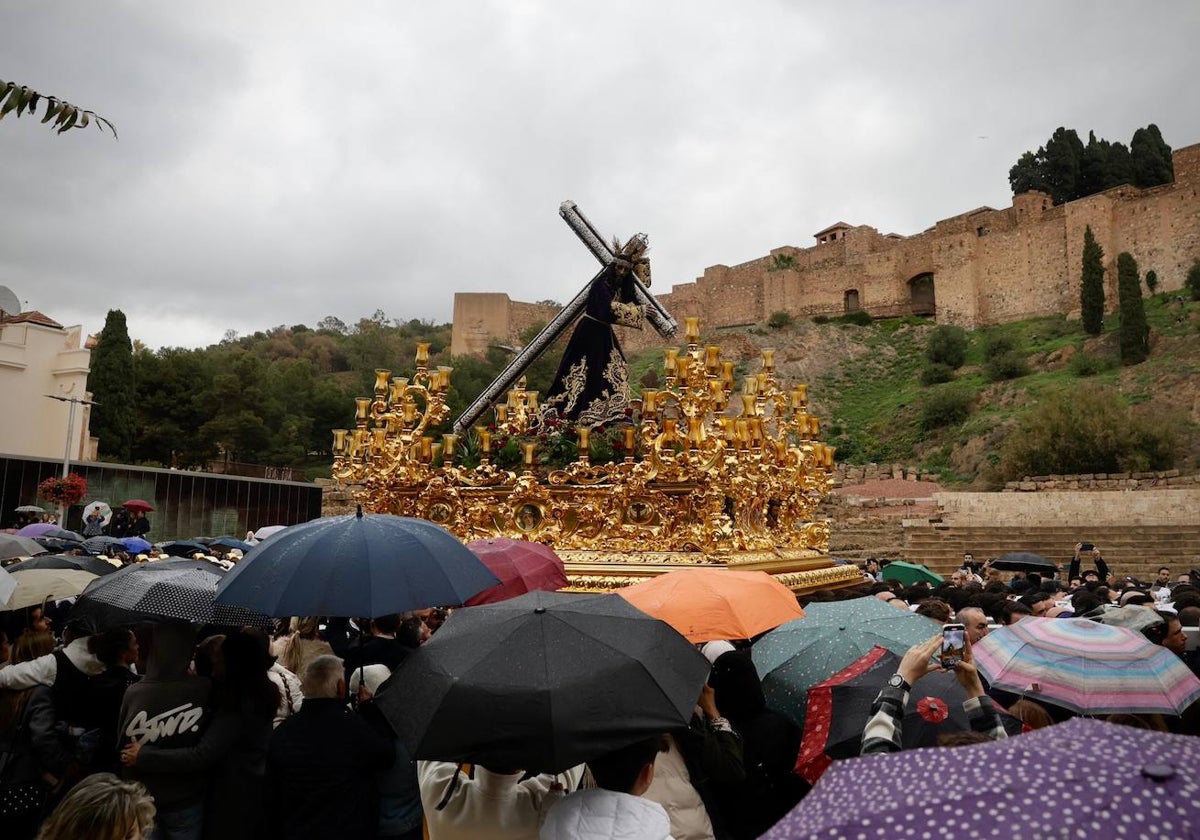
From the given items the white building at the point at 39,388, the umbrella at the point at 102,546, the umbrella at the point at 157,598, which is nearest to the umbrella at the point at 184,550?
the umbrella at the point at 102,546

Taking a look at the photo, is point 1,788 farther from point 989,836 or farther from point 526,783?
point 989,836

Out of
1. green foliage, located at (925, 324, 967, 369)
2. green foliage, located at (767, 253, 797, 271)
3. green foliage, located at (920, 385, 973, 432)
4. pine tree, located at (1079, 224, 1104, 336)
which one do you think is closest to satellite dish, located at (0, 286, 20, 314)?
green foliage, located at (920, 385, 973, 432)

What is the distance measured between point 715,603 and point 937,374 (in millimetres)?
55184

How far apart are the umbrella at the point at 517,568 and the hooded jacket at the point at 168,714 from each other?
2011 millimetres

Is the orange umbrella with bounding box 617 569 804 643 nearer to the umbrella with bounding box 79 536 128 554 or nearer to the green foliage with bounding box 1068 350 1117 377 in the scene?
the umbrella with bounding box 79 536 128 554

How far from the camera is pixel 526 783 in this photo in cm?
294

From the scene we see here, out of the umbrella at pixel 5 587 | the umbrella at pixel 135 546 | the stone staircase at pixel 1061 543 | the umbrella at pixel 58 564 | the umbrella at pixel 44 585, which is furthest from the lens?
the stone staircase at pixel 1061 543

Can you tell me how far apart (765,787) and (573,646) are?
144cm

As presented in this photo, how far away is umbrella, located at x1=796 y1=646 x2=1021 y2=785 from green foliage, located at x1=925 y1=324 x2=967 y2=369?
55.9 metres

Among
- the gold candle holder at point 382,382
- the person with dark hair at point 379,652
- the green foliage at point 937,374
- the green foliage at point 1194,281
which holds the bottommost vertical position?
the person with dark hair at point 379,652

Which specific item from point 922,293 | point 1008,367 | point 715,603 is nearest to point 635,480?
point 715,603

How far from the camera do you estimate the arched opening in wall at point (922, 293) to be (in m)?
68.7

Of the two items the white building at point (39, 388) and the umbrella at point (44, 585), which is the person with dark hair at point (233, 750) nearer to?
the umbrella at point (44, 585)

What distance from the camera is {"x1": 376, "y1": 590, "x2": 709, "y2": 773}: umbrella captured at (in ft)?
8.27
